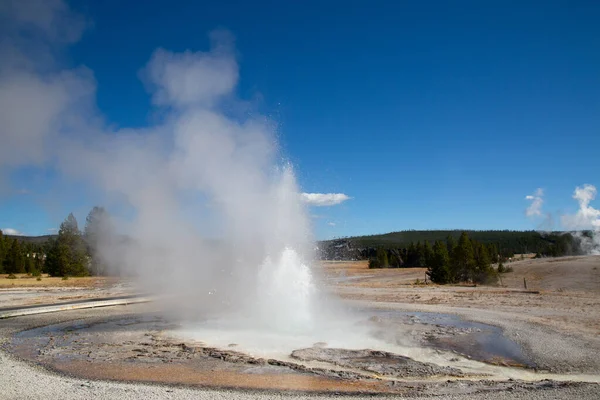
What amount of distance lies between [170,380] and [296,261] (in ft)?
32.2

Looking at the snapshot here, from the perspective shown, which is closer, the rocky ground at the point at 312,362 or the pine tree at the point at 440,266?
the rocky ground at the point at 312,362

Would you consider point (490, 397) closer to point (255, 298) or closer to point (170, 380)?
point (170, 380)

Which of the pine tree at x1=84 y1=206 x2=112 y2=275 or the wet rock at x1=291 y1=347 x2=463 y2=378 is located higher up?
the pine tree at x1=84 y1=206 x2=112 y2=275

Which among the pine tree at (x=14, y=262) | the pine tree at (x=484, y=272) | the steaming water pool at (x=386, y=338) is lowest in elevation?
the steaming water pool at (x=386, y=338)

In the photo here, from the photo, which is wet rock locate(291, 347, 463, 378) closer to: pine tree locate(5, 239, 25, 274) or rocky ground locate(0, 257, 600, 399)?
rocky ground locate(0, 257, 600, 399)

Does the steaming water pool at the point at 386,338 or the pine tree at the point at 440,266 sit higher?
the pine tree at the point at 440,266

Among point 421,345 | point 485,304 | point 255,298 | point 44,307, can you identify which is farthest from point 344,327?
point 44,307

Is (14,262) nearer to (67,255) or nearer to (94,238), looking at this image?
(67,255)

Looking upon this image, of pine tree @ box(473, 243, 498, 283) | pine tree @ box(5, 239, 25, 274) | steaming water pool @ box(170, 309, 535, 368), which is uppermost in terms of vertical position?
pine tree @ box(5, 239, 25, 274)

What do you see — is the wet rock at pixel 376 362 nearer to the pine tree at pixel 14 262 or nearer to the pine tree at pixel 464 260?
the pine tree at pixel 464 260

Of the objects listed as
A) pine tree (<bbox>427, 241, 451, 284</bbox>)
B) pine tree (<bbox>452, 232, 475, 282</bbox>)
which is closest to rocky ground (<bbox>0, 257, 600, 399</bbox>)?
pine tree (<bbox>452, 232, 475, 282</bbox>)

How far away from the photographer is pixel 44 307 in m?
22.4

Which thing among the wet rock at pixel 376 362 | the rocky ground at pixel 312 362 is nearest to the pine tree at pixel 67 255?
the rocky ground at pixel 312 362

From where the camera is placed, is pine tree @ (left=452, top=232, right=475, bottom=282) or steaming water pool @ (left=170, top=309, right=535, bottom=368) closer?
steaming water pool @ (left=170, top=309, right=535, bottom=368)
